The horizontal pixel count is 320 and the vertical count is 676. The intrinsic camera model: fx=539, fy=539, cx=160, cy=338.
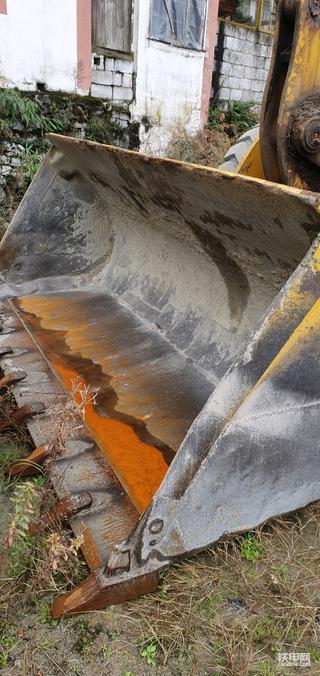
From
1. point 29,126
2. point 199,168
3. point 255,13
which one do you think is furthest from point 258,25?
point 199,168

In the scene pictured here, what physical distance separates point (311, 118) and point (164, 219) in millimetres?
1082

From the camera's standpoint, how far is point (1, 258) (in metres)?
3.49

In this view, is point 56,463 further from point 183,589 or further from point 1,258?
point 1,258

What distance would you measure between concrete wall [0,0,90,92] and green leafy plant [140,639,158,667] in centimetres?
570

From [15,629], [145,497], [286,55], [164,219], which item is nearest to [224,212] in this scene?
[286,55]

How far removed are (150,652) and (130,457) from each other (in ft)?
2.20

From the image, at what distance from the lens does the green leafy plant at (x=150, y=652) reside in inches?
55.4

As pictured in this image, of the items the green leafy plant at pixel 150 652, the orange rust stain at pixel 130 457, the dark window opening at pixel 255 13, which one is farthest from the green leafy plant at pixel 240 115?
the green leafy plant at pixel 150 652

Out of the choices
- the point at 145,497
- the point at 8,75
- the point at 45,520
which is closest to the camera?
the point at 45,520

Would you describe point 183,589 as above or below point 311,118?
below

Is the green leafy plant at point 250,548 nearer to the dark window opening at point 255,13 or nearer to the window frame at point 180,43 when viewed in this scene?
the window frame at point 180,43

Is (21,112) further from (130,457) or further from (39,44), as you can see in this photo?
(130,457)

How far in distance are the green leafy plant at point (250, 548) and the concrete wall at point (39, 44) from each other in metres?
5.49

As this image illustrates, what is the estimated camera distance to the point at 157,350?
2699 millimetres
